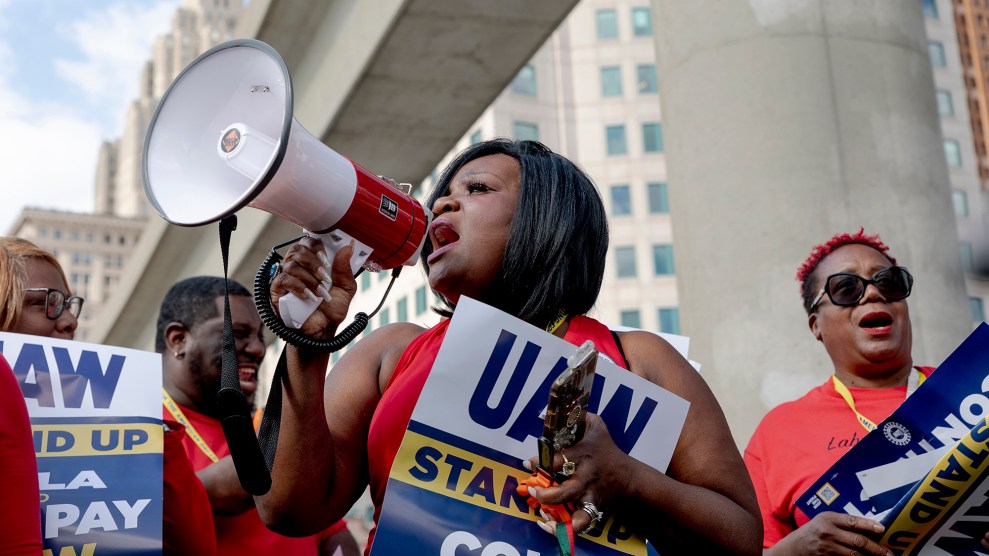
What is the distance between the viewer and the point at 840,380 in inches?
138

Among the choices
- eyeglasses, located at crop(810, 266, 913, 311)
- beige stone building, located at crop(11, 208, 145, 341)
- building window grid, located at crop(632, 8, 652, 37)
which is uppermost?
beige stone building, located at crop(11, 208, 145, 341)

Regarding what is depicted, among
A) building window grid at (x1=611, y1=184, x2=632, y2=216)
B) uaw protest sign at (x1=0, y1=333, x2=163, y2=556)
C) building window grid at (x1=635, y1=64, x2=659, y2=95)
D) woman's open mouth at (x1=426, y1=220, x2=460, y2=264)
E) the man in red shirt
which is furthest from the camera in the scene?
building window grid at (x1=635, y1=64, x2=659, y2=95)

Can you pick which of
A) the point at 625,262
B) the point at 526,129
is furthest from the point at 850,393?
the point at 526,129

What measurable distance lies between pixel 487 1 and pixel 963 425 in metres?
4.80

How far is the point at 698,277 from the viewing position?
4.86 meters

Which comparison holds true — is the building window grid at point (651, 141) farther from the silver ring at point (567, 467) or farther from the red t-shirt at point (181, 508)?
the silver ring at point (567, 467)

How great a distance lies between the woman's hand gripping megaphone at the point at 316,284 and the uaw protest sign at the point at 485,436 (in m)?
0.25

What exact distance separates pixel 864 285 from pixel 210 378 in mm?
2303

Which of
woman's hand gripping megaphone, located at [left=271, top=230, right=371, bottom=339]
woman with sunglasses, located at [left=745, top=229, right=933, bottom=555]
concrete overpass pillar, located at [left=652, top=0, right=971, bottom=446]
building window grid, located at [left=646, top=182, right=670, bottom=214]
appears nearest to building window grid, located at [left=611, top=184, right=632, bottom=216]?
building window grid, located at [left=646, top=182, right=670, bottom=214]

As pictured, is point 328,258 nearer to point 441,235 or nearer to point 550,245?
point 441,235

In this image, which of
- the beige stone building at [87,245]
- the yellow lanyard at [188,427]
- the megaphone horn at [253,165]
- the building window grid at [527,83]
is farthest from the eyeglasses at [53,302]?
the beige stone building at [87,245]

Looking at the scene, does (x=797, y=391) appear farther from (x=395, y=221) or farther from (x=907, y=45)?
(x=395, y=221)

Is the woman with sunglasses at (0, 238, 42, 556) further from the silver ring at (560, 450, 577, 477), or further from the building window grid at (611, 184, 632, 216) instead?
the building window grid at (611, 184, 632, 216)

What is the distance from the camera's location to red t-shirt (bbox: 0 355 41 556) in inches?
79.7
